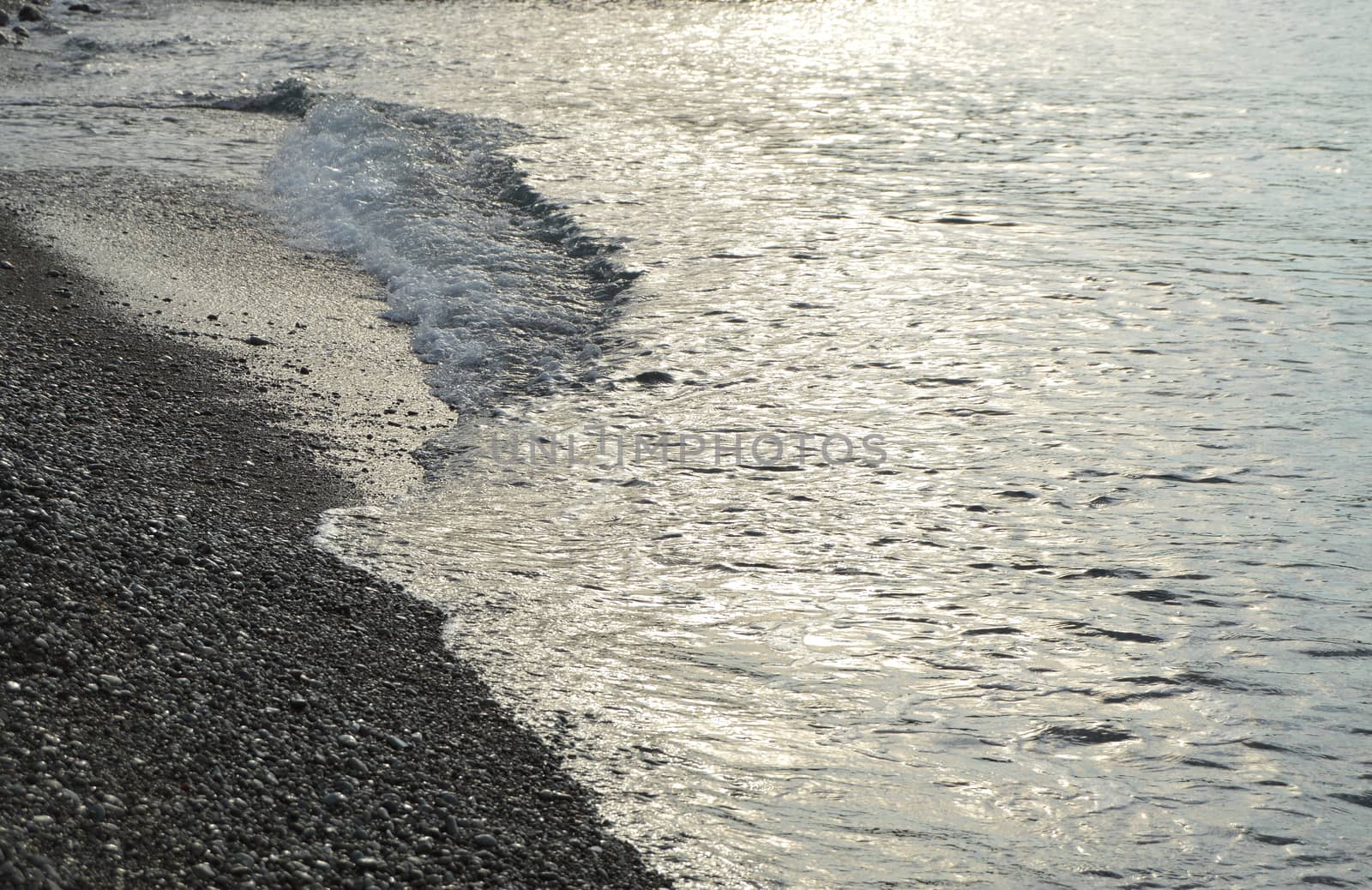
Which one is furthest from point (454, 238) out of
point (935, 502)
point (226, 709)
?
point (226, 709)

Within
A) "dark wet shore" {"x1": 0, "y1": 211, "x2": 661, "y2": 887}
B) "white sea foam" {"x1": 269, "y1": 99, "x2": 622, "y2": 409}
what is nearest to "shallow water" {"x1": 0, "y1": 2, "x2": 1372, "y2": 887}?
"white sea foam" {"x1": 269, "y1": 99, "x2": 622, "y2": 409}

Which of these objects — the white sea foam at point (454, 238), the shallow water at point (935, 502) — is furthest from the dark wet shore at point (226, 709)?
the white sea foam at point (454, 238)

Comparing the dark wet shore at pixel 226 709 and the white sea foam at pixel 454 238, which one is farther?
the white sea foam at pixel 454 238

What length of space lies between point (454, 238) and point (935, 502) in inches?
187

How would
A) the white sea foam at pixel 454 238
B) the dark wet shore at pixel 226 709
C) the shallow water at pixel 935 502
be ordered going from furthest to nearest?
the white sea foam at pixel 454 238 → the shallow water at pixel 935 502 → the dark wet shore at pixel 226 709

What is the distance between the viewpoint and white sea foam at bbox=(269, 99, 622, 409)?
280 inches

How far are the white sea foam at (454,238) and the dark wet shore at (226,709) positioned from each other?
2040 millimetres

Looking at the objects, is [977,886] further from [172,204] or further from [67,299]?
[172,204]

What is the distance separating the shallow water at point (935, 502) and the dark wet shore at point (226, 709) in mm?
247

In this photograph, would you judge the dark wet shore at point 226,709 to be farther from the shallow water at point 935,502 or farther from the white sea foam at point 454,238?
the white sea foam at point 454,238

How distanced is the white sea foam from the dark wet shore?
80.3 inches

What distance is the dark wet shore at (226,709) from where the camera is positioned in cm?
300

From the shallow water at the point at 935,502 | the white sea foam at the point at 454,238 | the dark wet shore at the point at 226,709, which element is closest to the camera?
the dark wet shore at the point at 226,709

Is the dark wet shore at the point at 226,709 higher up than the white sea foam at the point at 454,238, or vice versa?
the white sea foam at the point at 454,238
